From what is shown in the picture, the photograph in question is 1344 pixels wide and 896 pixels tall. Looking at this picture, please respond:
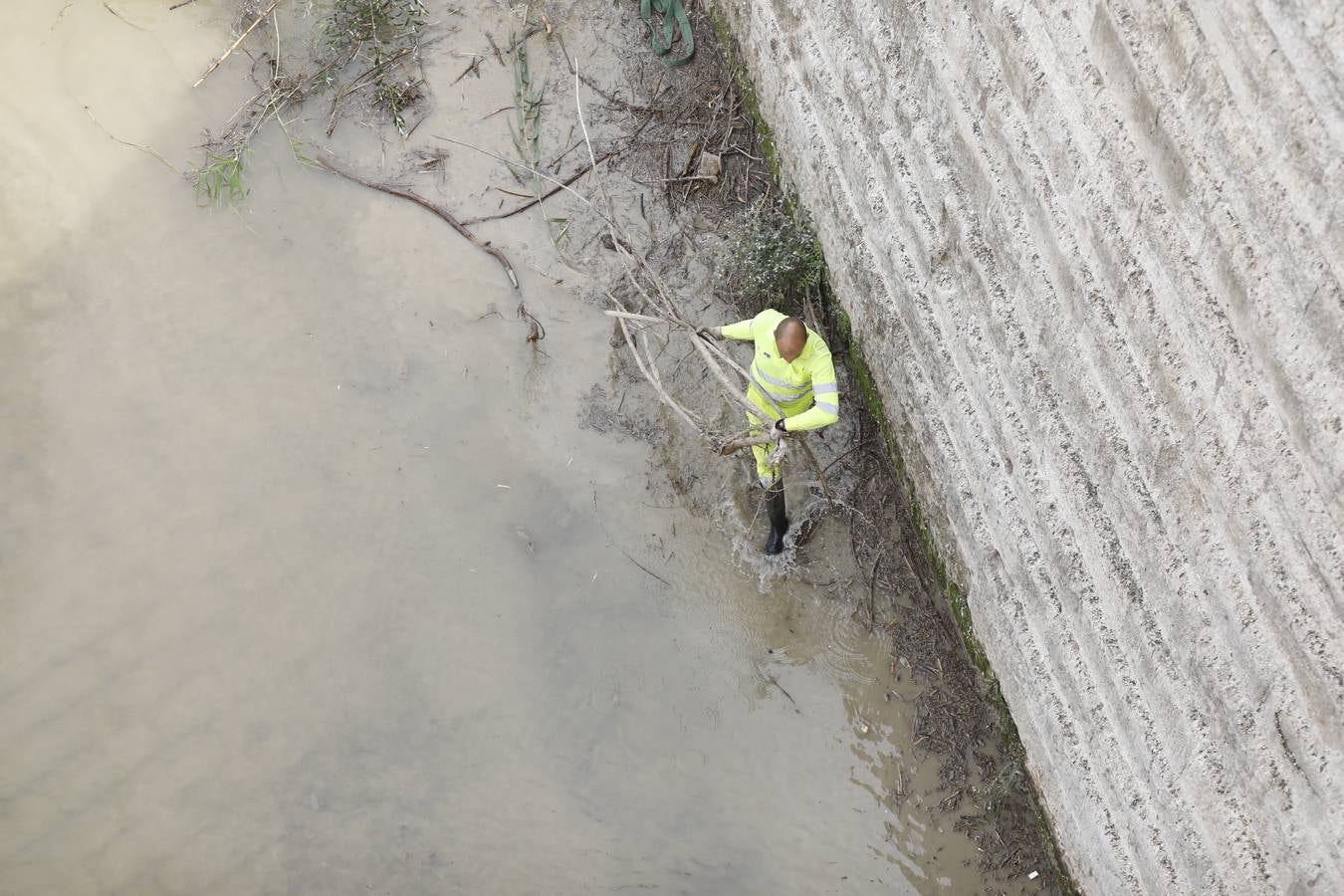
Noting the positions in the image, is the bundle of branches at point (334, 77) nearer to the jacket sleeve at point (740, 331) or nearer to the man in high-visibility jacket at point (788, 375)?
the jacket sleeve at point (740, 331)

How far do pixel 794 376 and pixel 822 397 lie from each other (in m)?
0.18

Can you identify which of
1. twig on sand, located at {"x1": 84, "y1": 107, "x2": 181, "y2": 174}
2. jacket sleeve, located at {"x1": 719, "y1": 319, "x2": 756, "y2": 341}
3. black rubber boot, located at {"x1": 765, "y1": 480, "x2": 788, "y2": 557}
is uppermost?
twig on sand, located at {"x1": 84, "y1": 107, "x2": 181, "y2": 174}

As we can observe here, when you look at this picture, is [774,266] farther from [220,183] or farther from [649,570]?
[220,183]

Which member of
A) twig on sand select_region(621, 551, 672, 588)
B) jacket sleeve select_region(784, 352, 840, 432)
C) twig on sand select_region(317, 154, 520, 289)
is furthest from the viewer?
twig on sand select_region(317, 154, 520, 289)

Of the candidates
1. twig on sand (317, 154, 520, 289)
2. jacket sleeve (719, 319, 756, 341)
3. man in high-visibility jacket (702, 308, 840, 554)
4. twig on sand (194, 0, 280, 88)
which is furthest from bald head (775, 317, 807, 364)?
twig on sand (194, 0, 280, 88)

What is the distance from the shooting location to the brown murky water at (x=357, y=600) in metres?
4.93

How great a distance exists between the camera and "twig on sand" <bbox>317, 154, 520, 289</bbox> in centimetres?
663

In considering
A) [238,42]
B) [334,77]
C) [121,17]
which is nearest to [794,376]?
[334,77]

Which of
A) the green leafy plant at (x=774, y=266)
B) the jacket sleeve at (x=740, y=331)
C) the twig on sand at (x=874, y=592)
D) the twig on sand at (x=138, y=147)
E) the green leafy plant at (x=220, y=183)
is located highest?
the twig on sand at (x=138, y=147)

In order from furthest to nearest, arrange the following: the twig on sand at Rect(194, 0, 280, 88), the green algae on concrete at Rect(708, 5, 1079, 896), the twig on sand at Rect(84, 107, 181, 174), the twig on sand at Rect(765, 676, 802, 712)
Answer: the twig on sand at Rect(194, 0, 280, 88)
the twig on sand at Rect(84, 107, 181, 174)
the twig on sand at Rect(765, 676, 802, 712)
the green algae on concrete at Rect(708, 5, 1079, 896)

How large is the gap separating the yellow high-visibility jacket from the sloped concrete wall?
636 millimetres

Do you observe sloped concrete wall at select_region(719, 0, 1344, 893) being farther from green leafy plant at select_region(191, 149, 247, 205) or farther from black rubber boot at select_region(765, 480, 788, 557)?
green leafy plant at select_region(191, 149, 247, 205)

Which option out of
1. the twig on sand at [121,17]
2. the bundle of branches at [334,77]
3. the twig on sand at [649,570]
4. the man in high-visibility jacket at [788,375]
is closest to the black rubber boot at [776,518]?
the man in high-visibility jacket at [788,375]

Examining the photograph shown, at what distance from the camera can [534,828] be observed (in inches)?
196
